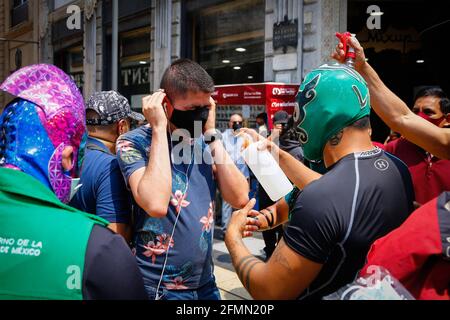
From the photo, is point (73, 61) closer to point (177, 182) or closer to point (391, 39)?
point (391, 39)

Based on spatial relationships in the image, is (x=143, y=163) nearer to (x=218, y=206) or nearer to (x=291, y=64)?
(x=218, y=206)

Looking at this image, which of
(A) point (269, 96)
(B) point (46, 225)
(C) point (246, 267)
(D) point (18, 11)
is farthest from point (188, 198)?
(D) point (18, 11)

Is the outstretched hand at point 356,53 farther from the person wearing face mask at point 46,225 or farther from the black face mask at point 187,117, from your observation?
the person wearing face mask at point 46,225

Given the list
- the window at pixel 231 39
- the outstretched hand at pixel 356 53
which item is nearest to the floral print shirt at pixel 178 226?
the outstretched hand at pixel 356 53

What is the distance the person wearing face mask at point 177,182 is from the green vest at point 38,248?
0.79m

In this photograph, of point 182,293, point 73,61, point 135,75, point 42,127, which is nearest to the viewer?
point 42,127

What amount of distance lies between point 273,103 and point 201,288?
6033 millimetres

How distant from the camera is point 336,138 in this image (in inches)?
63.0

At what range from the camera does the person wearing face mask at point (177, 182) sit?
1.98m

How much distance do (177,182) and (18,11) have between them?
21.8 metres

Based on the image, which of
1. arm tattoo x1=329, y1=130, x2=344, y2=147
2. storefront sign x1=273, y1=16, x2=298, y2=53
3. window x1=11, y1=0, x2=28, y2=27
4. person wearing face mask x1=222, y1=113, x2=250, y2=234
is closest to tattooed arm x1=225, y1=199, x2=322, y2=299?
arm tattoo x1=329, y1=130, x2=344, y2=147

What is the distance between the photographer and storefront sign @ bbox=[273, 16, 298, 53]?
8633mm

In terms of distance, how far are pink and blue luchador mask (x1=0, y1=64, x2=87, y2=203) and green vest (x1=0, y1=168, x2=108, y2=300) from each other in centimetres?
12
